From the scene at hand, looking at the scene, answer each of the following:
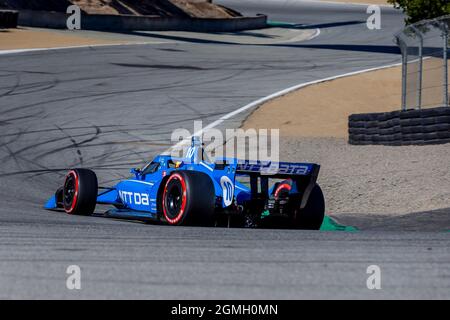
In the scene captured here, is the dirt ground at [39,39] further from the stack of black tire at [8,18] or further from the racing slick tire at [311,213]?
the racing slick tire at [311,213]

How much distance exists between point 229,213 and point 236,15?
38891 mm

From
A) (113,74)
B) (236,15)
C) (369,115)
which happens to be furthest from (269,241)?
(236,15)

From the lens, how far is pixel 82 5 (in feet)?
137

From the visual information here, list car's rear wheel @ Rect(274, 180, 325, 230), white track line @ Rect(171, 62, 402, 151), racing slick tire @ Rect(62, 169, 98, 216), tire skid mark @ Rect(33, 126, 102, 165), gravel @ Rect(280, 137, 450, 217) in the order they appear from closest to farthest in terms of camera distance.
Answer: car's rear wheel @ Rect(274, 180, 325, 230) < racing slick tire @ Rect(62, 169, 98, 216) < gravel @ Rect(280, 137, 450, 217) < tire skid mark @ Rect(33, 126, 102, 165) < white track line @ Rect(171, 62, 402, 151)

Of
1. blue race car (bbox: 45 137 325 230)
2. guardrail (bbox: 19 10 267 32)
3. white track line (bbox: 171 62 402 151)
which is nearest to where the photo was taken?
blue race car (bbox: 45 137 325 230)

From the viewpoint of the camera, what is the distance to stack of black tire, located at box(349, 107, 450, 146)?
16.2m

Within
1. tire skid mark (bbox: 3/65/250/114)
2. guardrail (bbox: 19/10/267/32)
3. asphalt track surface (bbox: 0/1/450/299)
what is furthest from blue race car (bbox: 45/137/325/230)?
guardrail (bbox: 19/10/267/32)

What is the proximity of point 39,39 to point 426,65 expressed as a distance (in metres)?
18.4

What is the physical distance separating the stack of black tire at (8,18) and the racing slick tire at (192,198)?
26315 millimetres

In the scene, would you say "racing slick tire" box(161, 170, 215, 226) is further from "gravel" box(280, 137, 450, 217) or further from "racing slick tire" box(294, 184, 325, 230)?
"gravel" box(280, 137, 450, 217)

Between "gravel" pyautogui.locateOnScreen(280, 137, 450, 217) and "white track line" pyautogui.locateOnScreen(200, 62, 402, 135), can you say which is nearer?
"gravel" pyautogui.locateOnScreen(280, 137, 450, 217)

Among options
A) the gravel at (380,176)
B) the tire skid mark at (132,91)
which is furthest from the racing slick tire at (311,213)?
the tire skid mark at (132,91)

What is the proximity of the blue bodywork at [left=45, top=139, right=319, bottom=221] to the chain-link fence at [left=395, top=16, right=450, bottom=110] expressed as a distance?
24.6 feet
